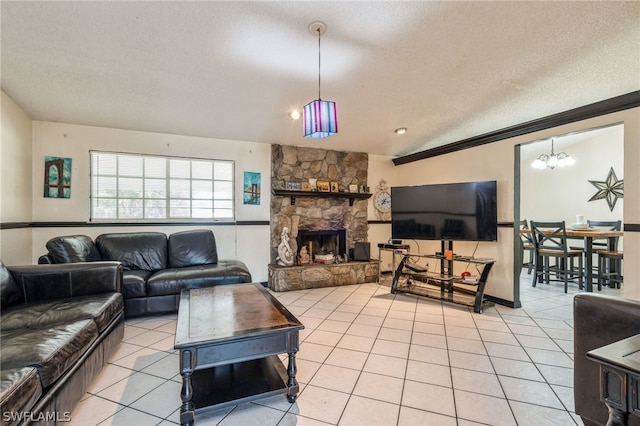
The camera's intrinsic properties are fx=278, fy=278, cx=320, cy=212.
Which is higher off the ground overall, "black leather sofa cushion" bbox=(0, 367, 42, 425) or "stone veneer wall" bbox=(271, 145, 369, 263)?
"stone veneer wall" bbox=(271, 145, 369, 263)

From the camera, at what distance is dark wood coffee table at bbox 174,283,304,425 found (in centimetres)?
146

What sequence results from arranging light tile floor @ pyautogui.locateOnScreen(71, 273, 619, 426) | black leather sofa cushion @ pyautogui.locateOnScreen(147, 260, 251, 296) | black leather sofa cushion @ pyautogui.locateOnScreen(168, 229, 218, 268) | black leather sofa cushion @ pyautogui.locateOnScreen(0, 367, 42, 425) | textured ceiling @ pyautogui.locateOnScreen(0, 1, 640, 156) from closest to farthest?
black leather sofa cushion @ pyautogui.locateOnScreen(0, 367, 42, 425), light tile floor @ pyautogui.locateOnScreen(71, 273, 619, 426), textured ceiling @ pyautogui.locateOnScreen(0, 1, 640, 156), black leather sofa cushion @ pyautogui.locateOnScreen(147, 260, 251, 296), black leather sofa cushion @ pyautogui.locateOnScreen(168, 229, 218, 268)

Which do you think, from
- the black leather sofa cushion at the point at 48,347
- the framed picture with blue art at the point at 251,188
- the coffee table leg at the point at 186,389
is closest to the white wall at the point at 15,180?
the black leather sofa cushion at the point at 48,347

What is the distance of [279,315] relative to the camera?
1.81 metres

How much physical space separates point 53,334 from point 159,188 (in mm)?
2800

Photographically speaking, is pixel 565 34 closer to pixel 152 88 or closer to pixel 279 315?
pixel 279 315

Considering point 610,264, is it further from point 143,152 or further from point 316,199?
point 143,152

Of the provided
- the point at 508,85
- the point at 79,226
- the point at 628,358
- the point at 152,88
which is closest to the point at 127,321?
the point at 79,226

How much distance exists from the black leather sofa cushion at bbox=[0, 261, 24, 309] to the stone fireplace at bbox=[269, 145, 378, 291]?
8.65 feet

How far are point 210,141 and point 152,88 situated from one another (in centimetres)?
144

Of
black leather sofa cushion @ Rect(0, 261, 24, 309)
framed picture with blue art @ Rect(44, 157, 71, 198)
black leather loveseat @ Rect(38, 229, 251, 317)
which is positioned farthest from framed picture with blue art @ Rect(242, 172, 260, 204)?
black leather sofa cushion @ Rect(0, 261, 24, 309)

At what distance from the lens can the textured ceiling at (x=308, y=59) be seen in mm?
1838

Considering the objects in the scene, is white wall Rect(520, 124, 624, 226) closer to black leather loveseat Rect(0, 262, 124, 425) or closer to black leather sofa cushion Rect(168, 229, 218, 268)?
black leather sofa cushion Rect(168, 229, 218, 268)

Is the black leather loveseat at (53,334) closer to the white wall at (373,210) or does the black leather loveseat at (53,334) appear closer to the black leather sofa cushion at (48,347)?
the black leather sofa cushion at (48,347)
